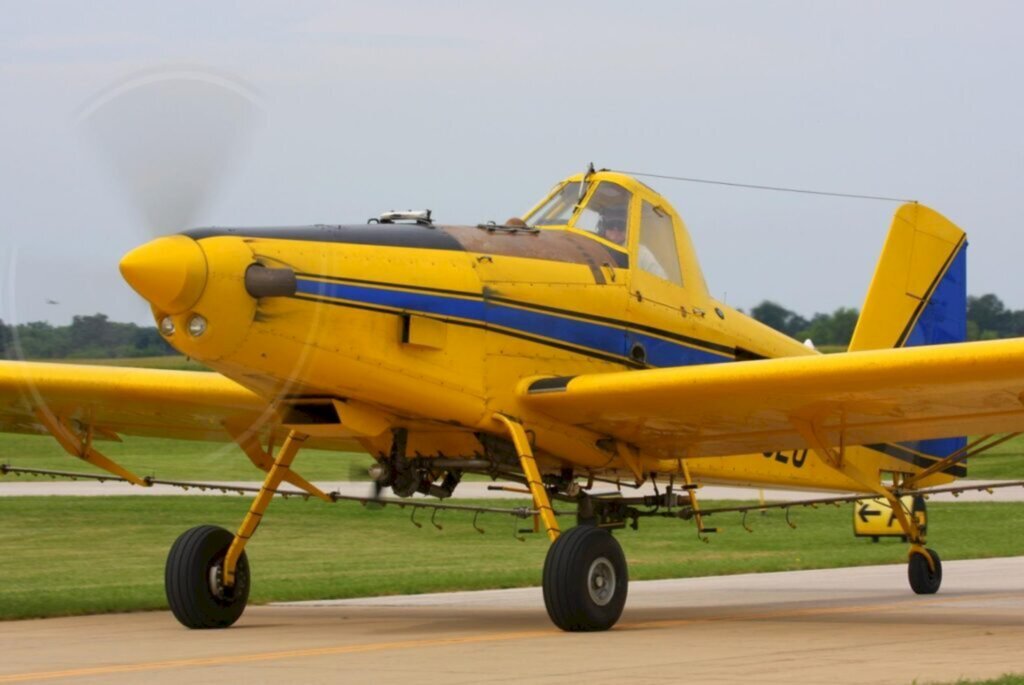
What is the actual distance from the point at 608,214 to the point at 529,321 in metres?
1.64

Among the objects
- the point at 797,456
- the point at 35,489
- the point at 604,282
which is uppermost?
the point at 604,282

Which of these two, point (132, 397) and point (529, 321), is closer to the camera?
point (529, 321)

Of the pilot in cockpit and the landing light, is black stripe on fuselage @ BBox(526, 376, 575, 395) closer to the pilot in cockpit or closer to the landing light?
the pilot in cockpit

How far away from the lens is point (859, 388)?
12.2 meters

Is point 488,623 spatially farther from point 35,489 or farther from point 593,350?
point 35,489

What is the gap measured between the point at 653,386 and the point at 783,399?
1.02 meters

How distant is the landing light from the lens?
11.3 metres

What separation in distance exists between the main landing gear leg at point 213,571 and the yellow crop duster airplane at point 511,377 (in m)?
0.02

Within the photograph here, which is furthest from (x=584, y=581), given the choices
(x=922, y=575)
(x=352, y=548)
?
(x=352, y=548)

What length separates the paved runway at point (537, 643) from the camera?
946 centimetres

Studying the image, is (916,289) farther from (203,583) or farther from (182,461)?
(182,461)

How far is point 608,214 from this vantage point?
14195mm

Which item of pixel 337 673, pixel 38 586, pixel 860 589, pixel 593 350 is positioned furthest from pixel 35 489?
pixel 337 673

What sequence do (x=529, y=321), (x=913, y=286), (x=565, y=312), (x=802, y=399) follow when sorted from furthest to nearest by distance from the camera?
(x=913, y=286)
(x=565, y=312)
(x=529, y=321)
(x=802, y=399)
